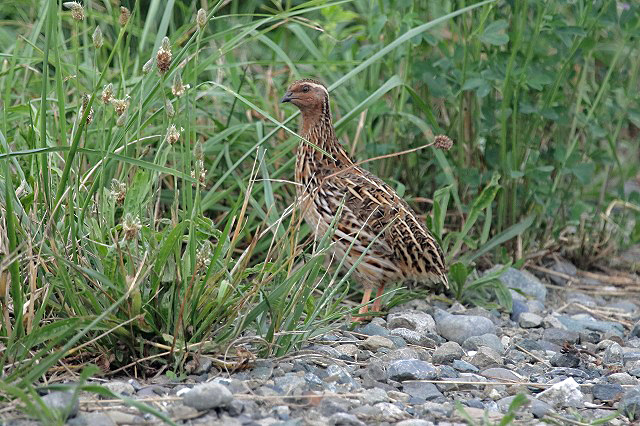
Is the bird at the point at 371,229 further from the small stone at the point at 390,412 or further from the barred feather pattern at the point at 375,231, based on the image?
the small stone at the point at 390,412

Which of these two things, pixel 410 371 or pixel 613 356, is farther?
pixel 613 356

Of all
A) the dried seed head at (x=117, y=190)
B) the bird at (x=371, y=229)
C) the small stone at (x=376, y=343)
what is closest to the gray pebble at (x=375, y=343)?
the small stone at (x=376, y=343)

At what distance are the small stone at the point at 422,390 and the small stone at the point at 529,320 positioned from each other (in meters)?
1.42

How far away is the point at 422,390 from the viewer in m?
3.70

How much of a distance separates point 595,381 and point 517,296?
1.39 metres

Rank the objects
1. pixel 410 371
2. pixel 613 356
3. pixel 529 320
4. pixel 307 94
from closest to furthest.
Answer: pixel 410 371 < pixel 613 356 < pixel 529 320 < pixel 307 94

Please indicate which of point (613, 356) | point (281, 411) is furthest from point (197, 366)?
point (613, 356)

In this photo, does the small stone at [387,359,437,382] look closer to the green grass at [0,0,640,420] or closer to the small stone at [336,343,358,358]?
the small stone at [336,343,358,358]

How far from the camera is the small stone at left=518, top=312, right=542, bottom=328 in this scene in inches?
198

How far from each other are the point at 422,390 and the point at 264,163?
1.64 m

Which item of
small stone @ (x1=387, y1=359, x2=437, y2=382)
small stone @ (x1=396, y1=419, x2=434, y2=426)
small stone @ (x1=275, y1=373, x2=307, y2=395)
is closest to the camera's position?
A: small stone @ (x1=396, y1=419, x2=434, y2=426)

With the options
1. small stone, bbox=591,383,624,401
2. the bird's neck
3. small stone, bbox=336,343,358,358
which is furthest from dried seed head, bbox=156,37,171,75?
small stone, bbox=591,383,624,401

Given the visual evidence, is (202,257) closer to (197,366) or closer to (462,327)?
(197,366)

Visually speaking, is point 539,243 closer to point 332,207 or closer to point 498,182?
point 498,182
